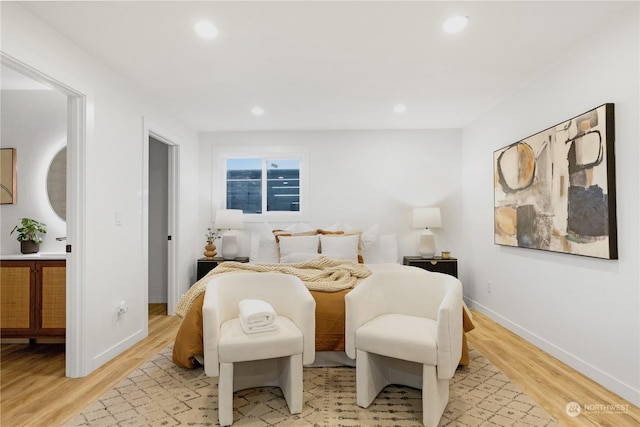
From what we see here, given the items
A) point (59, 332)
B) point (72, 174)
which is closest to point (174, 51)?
point (72, 174)

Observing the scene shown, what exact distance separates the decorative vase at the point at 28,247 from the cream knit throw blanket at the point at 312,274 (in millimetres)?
1663

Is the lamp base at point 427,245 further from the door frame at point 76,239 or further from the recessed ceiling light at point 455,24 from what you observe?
the door frame at point 76,239

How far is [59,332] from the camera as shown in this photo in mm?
3098

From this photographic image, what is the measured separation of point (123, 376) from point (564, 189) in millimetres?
3692

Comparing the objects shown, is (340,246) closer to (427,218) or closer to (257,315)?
(427,218)

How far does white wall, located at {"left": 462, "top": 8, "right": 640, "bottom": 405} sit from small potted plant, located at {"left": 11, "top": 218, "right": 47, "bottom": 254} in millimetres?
4719

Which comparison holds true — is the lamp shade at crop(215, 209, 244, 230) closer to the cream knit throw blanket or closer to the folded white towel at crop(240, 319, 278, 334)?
the cream knit throw blanket

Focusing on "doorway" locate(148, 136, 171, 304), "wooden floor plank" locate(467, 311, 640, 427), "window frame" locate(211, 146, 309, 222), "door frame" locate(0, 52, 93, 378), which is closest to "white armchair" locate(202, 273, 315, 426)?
"door frame" locate(0, 52, 93, 378)

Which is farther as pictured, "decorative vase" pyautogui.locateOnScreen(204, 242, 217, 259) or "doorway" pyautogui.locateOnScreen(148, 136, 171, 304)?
"doorway" pyautogui.locateOnScreen(148, 136, 171, 304)

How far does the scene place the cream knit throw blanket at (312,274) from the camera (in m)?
2.85

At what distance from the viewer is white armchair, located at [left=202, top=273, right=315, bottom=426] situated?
6.62 ft

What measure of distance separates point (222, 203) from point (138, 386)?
10.1 ft

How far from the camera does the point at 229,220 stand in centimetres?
478

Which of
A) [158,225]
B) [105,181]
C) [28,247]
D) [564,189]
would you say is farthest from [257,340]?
[158,225]
